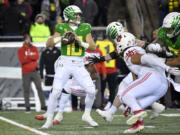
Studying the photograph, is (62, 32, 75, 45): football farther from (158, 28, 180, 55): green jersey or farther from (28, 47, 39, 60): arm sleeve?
(28, 47, 39, 60): arm sleeve

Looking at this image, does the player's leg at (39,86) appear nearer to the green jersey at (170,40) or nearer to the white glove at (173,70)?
the green jersey at (170,40)

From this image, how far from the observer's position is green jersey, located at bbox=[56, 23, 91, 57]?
34.5 ft

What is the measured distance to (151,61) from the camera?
343 inches

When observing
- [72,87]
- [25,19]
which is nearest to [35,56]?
[25,19]

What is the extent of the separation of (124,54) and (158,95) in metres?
0.89

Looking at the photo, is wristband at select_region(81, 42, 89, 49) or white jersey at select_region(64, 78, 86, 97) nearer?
wristband at select_region(81, 42, 89, 49)

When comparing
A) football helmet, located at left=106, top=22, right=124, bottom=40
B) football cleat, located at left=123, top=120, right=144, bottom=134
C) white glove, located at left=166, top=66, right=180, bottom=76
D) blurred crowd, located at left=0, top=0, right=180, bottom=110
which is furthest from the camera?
blurred crowd, located at left=0, top=0, right=180, bottom=110

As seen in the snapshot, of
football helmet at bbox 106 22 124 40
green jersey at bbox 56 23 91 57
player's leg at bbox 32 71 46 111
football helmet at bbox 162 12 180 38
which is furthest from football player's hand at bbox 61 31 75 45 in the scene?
player's leg at bbox 32 71 46 111

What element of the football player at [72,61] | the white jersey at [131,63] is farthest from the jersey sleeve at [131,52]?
the football player at [72,61]

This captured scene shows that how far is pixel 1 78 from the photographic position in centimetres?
1638

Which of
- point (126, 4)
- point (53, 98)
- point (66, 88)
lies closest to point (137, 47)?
point (53, 98)

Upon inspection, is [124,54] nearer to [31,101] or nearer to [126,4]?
[31,101]

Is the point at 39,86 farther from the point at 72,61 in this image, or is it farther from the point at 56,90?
the point at 56,90

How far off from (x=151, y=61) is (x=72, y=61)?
2066 mm
